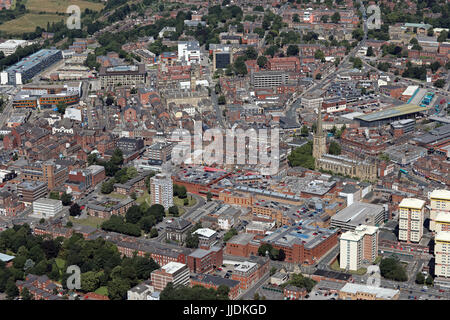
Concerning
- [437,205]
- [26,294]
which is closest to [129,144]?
[26,294]

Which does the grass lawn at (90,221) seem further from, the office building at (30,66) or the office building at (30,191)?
the office building at (30,66)

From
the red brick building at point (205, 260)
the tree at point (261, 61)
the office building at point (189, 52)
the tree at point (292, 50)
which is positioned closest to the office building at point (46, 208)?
the red brick building at point (205, 260)

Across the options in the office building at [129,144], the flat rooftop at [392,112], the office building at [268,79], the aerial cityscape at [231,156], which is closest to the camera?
the aerial cityscape at [231,156]

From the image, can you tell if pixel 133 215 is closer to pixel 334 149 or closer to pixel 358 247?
pixel 358 247

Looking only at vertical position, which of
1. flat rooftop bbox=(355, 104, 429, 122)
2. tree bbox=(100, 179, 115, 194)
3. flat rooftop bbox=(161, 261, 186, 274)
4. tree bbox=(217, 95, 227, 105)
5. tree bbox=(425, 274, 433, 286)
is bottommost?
tree bbox=(425, 274, 433, 286)

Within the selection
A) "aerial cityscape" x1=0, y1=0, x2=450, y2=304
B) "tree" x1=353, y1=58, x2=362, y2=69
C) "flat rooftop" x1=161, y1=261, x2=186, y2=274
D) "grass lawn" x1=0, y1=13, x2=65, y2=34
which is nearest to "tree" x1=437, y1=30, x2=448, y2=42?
"aerial cityscape" x1=0, y1=0, x2=450, y2=304

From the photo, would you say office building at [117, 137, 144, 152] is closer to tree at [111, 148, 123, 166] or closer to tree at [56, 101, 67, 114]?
tree at [111, 148, 123, 166]
